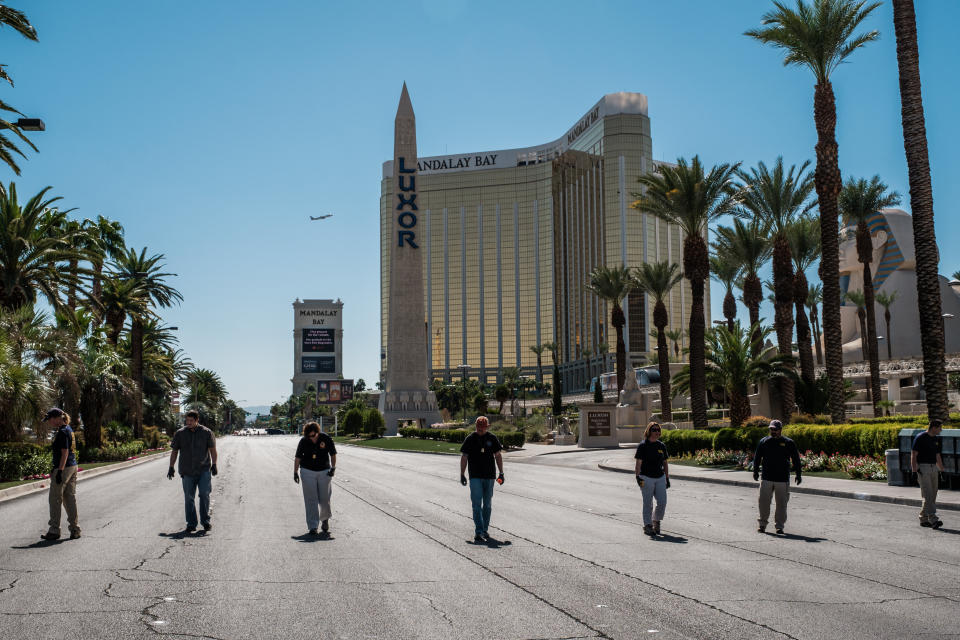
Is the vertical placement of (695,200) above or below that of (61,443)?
above

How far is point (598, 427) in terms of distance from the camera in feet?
162

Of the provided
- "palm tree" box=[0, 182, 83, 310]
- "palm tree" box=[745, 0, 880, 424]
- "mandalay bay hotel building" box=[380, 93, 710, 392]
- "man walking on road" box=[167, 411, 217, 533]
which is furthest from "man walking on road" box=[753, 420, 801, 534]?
"mandalay bay hotel building" box=[380, 93, 710, 392]

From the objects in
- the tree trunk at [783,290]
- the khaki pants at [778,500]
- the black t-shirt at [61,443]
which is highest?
the tree trunk at [783,290]

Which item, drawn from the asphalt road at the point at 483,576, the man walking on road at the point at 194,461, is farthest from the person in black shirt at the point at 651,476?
the man walking on road at the point at 194,461

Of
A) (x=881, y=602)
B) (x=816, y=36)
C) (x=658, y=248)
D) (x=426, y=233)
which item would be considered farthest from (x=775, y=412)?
(x=426, y=233)

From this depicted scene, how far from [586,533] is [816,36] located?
25.0 m

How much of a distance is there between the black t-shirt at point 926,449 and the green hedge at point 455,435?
23.2 meters

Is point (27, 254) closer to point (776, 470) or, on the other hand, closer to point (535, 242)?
point (776, 470)

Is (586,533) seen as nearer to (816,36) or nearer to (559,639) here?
(559,639)

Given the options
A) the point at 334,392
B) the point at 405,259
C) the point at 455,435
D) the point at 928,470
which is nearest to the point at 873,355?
the point at 455,435

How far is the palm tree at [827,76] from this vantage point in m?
30.6

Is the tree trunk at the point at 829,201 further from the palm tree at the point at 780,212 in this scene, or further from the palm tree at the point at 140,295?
the palm tree at the point at 140,295

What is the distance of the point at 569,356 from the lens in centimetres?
17325

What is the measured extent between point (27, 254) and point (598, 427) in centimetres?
3131
